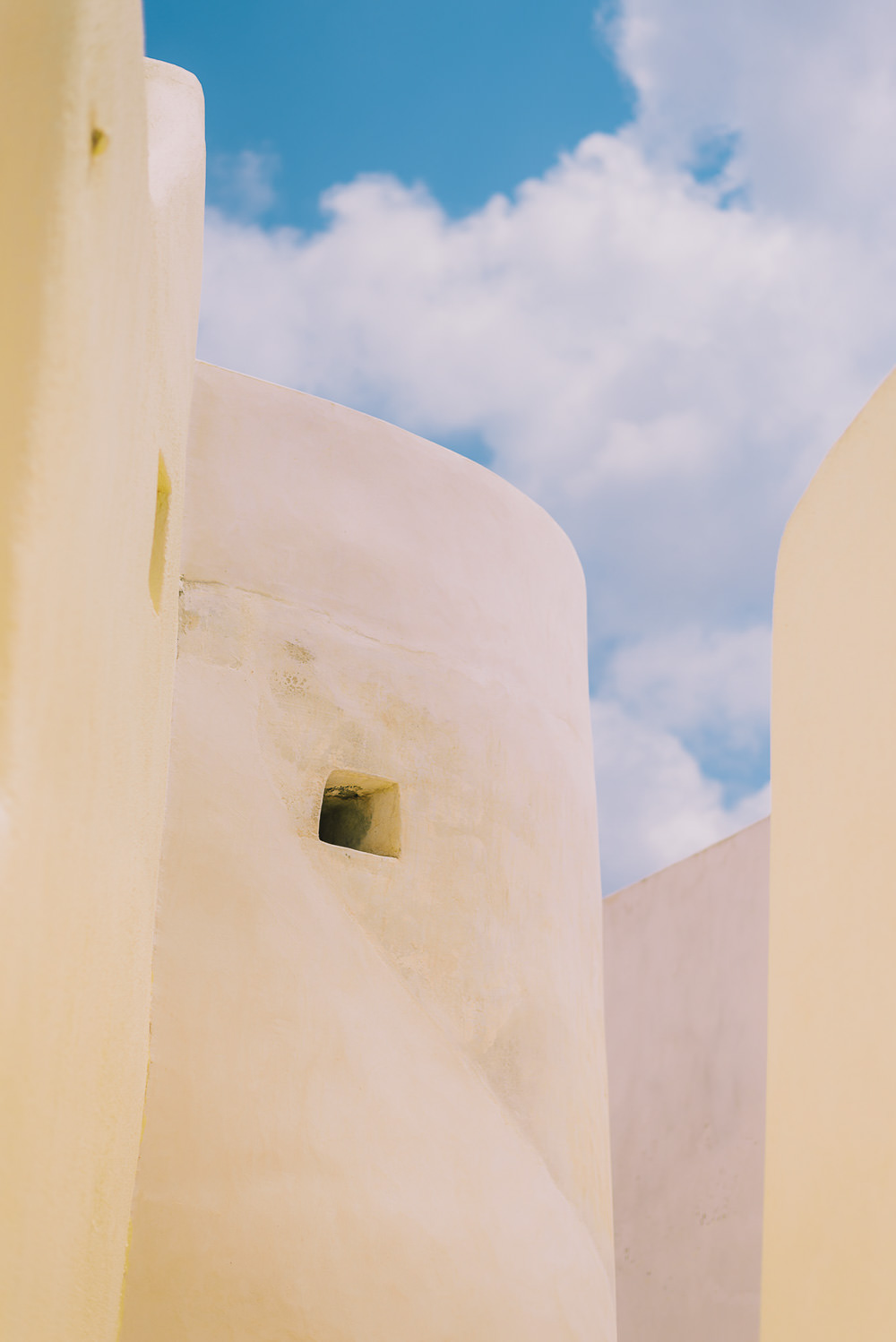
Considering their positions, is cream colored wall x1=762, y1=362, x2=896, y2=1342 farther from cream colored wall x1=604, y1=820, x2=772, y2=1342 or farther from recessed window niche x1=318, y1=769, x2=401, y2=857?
cream colored wall x1=604, y1=820, x2=772, y2=1342

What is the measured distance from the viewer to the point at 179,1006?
4.80m

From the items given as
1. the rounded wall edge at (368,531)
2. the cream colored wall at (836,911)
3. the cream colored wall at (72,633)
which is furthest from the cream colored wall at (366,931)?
the cream colored wall at (836,911)

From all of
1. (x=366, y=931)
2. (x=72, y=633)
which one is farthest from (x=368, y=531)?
(x=72, y=633)

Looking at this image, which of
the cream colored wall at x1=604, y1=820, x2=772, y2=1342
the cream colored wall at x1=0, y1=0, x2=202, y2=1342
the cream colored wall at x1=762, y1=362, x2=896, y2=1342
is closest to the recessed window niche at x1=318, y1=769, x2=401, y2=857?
the cream colored wall at x1=762, y1=362, x2=896, y2=1342

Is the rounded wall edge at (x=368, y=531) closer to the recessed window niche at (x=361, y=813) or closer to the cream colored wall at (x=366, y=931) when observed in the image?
the cream colored wall at (x=366, y=931)

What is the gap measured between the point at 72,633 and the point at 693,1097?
7882mm

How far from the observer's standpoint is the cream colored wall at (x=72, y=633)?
2.30 metres

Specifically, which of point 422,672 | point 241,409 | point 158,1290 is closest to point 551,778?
point 422,672

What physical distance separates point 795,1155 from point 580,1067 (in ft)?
8.68

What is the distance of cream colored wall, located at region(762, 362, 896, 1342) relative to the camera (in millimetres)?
3160

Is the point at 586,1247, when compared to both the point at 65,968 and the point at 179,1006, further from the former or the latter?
the point at 65,968

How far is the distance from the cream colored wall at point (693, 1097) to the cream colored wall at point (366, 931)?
2.97m

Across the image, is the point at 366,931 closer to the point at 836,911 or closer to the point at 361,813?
the point at 361,813

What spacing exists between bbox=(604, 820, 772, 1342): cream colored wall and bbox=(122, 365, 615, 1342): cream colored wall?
297 cm
